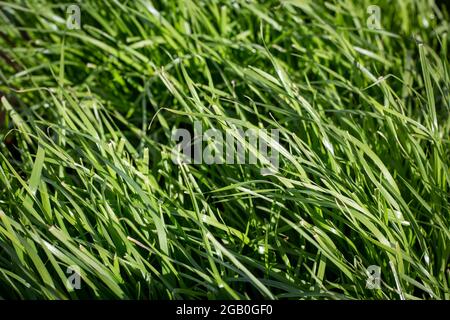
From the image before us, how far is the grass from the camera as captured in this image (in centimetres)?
113

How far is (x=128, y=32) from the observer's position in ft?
6.10

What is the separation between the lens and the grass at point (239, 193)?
3.72 feet

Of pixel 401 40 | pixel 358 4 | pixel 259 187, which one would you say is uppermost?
pixel 358 4

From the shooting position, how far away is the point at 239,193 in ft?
3.98
